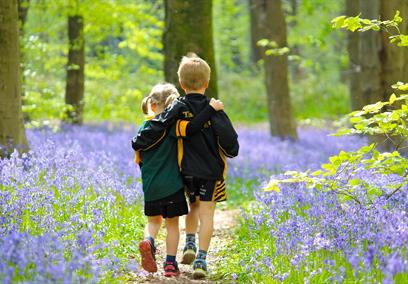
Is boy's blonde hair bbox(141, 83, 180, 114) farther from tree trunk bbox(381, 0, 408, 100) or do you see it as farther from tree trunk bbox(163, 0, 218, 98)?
tree trunk bbox(381, 0, 408, 100)

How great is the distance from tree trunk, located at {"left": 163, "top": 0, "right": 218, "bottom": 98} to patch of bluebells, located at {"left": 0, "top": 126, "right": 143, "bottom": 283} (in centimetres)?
189

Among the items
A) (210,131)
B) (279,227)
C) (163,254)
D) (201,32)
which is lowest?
(163,254)

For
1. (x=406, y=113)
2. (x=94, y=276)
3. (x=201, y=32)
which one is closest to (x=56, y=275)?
(x=94, y=276)

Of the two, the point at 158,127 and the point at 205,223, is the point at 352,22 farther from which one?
the point at 205,223

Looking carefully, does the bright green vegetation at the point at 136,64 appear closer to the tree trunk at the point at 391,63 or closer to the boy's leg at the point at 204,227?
the tree trunk at the point at 391,63

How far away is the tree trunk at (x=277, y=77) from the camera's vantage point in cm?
1459

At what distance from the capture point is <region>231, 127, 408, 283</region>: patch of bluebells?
3.96 meters

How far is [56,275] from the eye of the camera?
135 inches

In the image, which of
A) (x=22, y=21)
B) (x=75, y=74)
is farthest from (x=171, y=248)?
(x=75, y=74)

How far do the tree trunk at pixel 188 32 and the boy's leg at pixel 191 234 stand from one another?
4.21 metres

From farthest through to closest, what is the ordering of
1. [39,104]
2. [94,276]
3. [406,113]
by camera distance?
1. [39,104]
2. [406,113]
3. [94,276]

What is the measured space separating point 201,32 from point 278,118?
5.96 meters

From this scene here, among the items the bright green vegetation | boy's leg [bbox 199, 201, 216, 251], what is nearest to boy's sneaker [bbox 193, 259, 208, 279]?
boy's leg [bbox 199, 201, 216, 251]

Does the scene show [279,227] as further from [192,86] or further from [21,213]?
[21,213]
